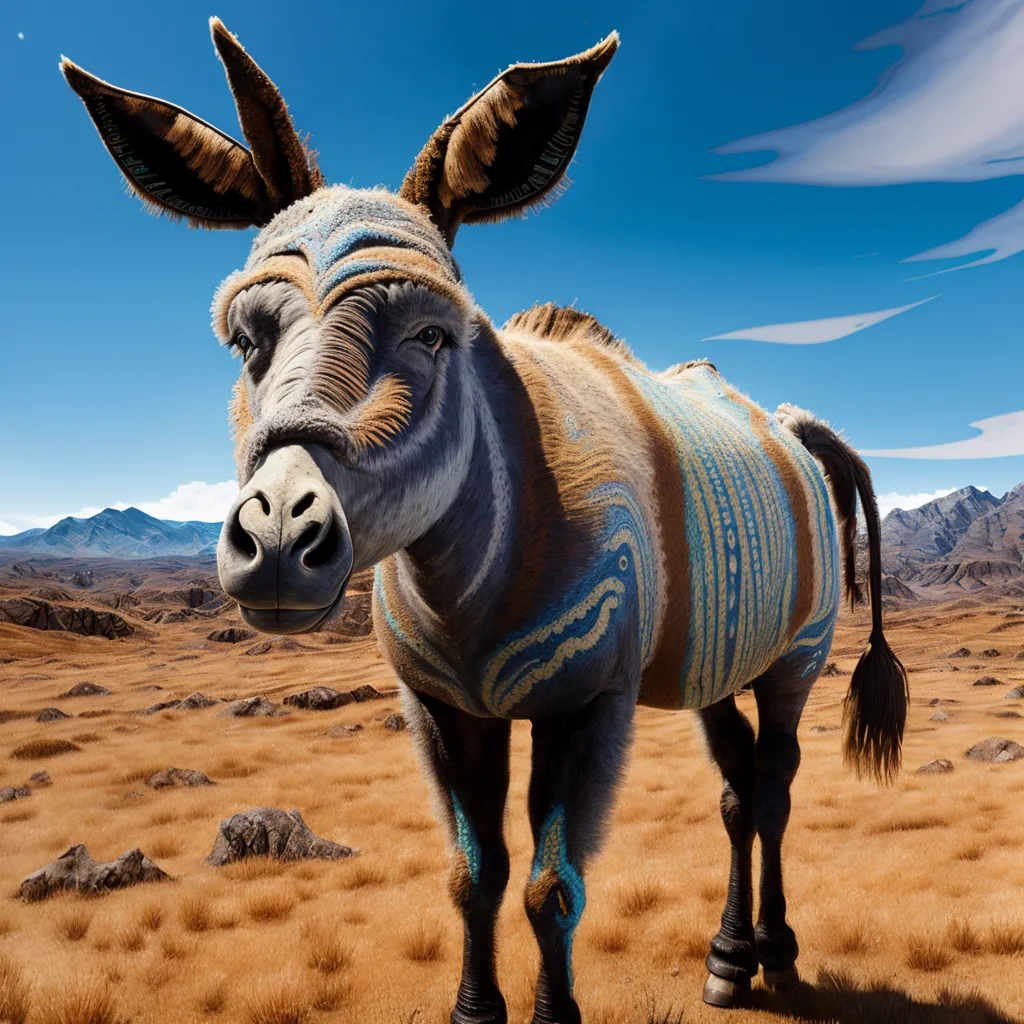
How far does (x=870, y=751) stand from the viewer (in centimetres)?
469

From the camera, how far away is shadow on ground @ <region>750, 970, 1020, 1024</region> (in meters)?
3.43

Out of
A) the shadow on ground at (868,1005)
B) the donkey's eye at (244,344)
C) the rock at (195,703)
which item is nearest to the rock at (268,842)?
the shadow on ground at (868,1005)

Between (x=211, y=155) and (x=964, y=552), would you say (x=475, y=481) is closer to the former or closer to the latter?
(x=211, y=155)

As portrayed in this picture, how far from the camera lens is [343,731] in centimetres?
1182

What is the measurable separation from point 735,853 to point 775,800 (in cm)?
45

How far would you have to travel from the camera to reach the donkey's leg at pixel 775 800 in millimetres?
3939

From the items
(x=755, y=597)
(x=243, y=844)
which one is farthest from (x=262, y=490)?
(x=243, y=844)

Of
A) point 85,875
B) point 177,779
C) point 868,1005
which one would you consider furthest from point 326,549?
point 177,779

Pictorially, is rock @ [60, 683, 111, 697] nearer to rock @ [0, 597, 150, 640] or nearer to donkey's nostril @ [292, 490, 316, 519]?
donkey's nostril @ [292, 490, 316, 519]

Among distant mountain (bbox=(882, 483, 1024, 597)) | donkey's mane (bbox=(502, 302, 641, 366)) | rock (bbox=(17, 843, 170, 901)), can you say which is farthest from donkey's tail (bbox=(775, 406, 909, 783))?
distant mountain (bbox=(882, 483, 1024, 597))

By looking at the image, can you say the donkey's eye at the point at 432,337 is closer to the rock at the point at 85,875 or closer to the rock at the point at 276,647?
the rock at the point at 85,875

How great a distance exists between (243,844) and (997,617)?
45.2 metres

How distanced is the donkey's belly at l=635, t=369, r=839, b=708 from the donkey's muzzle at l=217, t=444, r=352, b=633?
1584 mm

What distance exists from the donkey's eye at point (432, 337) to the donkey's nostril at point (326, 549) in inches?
26.9
